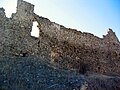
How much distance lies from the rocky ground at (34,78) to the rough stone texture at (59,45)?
1.35 feet

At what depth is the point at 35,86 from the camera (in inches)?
535

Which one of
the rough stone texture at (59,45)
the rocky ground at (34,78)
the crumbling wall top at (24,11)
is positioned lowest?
the rocky ground at (34,78)

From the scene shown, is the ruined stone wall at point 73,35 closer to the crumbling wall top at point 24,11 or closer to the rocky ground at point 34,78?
the crumbling wall top at point 24,11

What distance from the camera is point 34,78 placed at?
14.6 meters

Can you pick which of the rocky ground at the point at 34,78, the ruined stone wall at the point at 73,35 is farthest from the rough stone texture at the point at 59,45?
the rocky ground at the point at 34,78

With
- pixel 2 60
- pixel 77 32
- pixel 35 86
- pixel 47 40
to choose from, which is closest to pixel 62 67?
pixel 47 40

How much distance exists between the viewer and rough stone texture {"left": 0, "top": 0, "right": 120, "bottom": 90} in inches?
695

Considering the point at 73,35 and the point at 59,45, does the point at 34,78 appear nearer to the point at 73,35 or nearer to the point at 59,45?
the point at 59,45

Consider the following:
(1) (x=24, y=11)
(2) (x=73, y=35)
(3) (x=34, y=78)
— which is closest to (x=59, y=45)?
(2) (x=73, y=35)

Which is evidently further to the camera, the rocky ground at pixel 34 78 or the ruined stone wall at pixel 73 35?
the ruined stone wall at pixel 73 35

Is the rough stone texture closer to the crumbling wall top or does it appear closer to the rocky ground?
the crumbling wall top

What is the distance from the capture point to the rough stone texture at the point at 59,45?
17.6 metres

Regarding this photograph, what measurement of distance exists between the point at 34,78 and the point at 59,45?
6.06 meters

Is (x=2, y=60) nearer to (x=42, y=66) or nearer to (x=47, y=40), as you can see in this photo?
(x=42, y=66)
